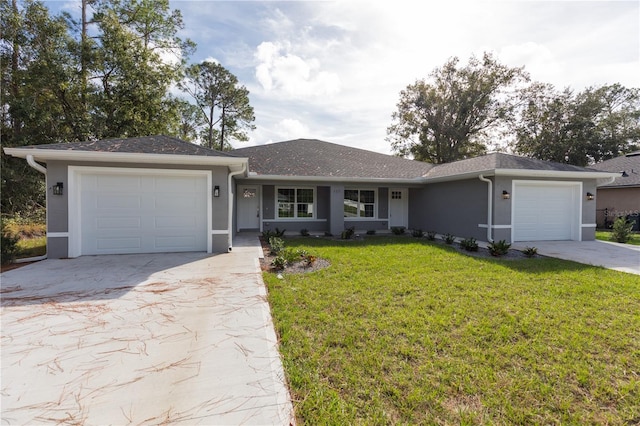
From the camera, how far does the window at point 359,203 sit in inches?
531

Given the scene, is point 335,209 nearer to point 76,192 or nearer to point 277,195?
point 277,195

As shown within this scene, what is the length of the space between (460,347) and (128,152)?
8.02m

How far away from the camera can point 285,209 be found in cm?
1301

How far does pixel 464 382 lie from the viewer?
8.36 ft

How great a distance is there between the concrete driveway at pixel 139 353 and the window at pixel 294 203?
772cm

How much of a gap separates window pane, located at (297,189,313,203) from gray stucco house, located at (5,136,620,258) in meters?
0.05

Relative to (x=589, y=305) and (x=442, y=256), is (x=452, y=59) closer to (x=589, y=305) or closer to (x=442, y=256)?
(x=442, y=256)

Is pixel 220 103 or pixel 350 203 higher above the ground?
pixel 220 103

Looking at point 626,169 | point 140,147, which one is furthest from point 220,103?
point 626,169

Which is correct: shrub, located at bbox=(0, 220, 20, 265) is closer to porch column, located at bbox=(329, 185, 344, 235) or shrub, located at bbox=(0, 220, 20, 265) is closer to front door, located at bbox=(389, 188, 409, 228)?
porch column, located at bbox=(329, 185, 344, 235)

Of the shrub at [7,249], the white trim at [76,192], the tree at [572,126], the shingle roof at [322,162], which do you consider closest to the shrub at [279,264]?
the white trim at [76,192]

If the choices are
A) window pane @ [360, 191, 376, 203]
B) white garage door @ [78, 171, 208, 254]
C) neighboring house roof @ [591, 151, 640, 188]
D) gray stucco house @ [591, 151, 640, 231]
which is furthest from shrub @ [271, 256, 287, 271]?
neighboring house roof @ [591, 151, 640, 188]

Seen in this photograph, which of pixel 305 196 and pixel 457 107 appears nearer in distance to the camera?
pixel 305 196

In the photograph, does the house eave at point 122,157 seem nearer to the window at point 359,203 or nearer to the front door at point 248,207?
the front door at point 248,207
